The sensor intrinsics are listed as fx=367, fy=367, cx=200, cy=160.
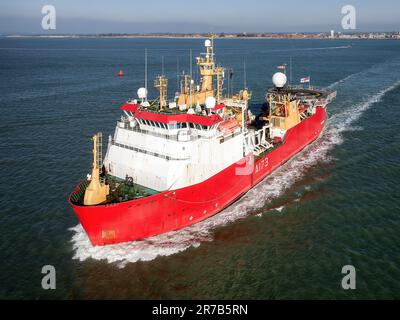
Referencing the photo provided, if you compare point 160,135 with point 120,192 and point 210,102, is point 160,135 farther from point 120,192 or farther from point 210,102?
point 120,192

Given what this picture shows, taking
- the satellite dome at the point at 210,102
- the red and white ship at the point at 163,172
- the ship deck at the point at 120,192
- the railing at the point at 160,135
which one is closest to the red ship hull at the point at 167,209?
the red and white ship at the point at 163,172

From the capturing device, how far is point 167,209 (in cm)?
2162

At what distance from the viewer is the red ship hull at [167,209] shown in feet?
65.6

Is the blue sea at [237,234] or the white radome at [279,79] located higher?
the white radome at [279,79]

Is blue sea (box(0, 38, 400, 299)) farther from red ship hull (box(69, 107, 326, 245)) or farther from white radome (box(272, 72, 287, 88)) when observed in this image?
white radome (box(272, 72, 287, 88))

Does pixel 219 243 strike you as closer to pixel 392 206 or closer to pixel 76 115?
pixel 392 206

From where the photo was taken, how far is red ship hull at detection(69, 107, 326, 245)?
65.6 ft

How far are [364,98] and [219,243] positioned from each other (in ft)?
150

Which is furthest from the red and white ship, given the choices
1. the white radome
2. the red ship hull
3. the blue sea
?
the white radome

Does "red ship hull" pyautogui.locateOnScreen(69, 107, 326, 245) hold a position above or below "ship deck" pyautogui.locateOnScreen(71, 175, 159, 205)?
below

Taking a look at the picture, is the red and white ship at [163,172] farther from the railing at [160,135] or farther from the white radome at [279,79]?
the white radome at [279,79]

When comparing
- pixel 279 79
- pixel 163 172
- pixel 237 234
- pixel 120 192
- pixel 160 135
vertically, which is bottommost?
pixel 237 234

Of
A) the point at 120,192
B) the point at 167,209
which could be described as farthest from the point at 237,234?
the point at 120,192

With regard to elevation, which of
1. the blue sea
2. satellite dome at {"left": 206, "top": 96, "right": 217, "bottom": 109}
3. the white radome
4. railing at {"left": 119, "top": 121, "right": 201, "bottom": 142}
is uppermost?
the white radome
